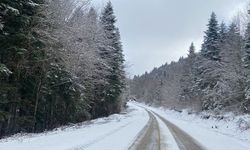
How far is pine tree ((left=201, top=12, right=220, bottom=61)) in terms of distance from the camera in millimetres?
51375

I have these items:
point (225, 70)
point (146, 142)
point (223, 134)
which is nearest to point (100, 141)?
point (146, 142)

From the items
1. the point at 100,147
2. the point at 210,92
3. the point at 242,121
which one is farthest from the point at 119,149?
the point at 210,92

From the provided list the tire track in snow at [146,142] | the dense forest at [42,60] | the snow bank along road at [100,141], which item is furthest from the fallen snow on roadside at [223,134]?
the dense forest at [42,60]

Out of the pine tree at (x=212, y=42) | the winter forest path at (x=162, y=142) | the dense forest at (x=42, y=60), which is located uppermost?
the pine tree at (x=212, y=42)

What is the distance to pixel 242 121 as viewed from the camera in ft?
92.6

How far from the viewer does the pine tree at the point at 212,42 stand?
51.4m

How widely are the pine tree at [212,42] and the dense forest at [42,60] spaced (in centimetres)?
2285

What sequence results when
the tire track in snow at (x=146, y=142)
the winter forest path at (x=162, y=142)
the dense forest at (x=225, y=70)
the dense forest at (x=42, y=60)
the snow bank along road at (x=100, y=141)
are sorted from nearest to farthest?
the snow bank along road at (x=100, y=141), the tire track in snow at (x=146, y=142), the winter forest path at (x=162, y=142), the dense forest at (x=42, y=60), the dense forest at (x=225, y=70)

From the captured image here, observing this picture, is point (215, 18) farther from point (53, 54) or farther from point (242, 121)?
point (53, 54)

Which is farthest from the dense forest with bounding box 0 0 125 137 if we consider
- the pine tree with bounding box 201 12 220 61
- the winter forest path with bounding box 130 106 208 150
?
the pine tree with bounding box 201 12 220 61

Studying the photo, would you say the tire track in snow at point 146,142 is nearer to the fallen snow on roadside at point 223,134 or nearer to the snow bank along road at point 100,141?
the snow bank along road at point 100,141

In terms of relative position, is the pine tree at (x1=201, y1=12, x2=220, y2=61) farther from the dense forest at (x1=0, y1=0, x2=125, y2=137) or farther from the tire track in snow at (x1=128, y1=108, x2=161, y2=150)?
the tire track in snow at (x1=128, y1=108, x2=161, y2=150)

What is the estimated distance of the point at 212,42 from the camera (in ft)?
172

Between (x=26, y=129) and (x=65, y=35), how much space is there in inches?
281
